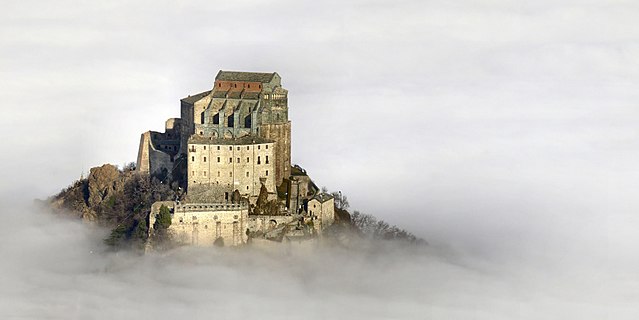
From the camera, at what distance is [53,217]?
5335 inches

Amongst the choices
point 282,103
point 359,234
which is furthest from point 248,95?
point 359,234

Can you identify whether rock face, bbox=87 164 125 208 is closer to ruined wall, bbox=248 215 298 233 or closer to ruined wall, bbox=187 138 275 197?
ruined wall, bbox=187 138 275 197

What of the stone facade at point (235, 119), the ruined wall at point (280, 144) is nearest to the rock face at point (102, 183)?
the stone facade at point (235, 119)

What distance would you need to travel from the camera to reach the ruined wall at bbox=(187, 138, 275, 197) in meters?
126

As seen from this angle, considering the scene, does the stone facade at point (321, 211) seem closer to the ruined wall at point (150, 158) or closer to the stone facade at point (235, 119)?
the stone facade at point (235, 119)

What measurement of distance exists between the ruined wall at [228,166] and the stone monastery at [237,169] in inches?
2.5

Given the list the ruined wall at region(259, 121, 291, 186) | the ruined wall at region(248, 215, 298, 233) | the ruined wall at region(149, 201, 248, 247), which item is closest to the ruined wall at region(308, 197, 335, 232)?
the ruined wall at region(248, 215, 298, 233)

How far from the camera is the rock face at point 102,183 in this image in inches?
5242

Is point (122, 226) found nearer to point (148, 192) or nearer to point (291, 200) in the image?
point (148, 192)

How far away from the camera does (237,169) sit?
126250 mm

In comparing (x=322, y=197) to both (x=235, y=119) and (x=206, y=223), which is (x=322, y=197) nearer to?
(x=235, y=119)

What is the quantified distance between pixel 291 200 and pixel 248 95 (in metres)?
7.83

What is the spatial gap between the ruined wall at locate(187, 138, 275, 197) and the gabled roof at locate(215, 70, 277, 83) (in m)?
5.79

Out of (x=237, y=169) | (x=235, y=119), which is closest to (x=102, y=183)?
(x=235, y=119)
